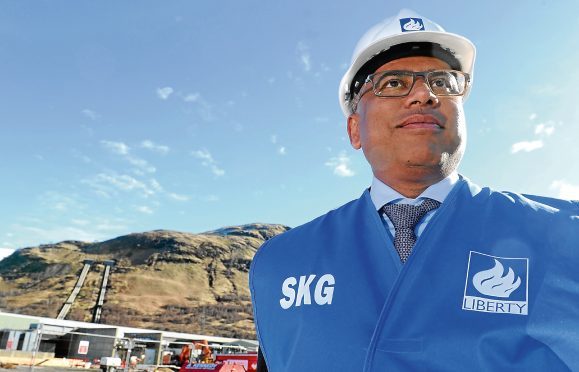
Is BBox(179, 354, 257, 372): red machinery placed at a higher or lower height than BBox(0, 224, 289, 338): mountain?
lower

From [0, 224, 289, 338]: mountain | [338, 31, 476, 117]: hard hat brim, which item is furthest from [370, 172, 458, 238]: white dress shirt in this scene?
[0, 224, 289, 338]: mountain

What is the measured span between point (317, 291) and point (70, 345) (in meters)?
48.6

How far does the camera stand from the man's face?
1.66 metres

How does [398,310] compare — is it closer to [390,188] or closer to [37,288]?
[390,188]

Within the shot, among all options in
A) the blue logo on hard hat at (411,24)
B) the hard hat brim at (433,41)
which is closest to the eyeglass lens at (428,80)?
the hard hat brim at (433,41)

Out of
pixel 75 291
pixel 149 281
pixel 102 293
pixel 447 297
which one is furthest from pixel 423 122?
pixel 149 281

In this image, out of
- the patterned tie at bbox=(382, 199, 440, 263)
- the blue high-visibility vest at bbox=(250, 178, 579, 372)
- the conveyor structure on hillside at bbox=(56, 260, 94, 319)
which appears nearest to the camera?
the blue high-visibility vest at bbox=(250, 178, 579, 372)

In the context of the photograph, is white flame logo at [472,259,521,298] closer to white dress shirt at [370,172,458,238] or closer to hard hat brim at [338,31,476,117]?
white dress shirt at [370,172,458,238]

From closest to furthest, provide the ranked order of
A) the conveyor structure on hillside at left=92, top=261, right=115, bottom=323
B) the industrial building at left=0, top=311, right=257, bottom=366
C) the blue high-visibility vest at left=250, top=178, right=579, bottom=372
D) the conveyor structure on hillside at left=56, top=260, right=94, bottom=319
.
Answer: the blue high-visibility vest at left=250, top=178, right=579, bottom=372 < the industrial building at left=0, top=311, right=257, bottom=366 < the conveyor structure on hillside at left=56, top=260, right=94, bottom=319 < the conveyor structure on hillside at left=92, top=261, right=115, bottom=323

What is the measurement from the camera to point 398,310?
1.26 meters

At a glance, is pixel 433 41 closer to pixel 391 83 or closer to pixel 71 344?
pixel 391 83

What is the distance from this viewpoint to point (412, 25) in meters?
1.90

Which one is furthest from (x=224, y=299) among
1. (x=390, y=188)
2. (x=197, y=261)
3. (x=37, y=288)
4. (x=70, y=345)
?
(x=390, y=188)

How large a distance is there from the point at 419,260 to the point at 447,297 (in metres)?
0.13
